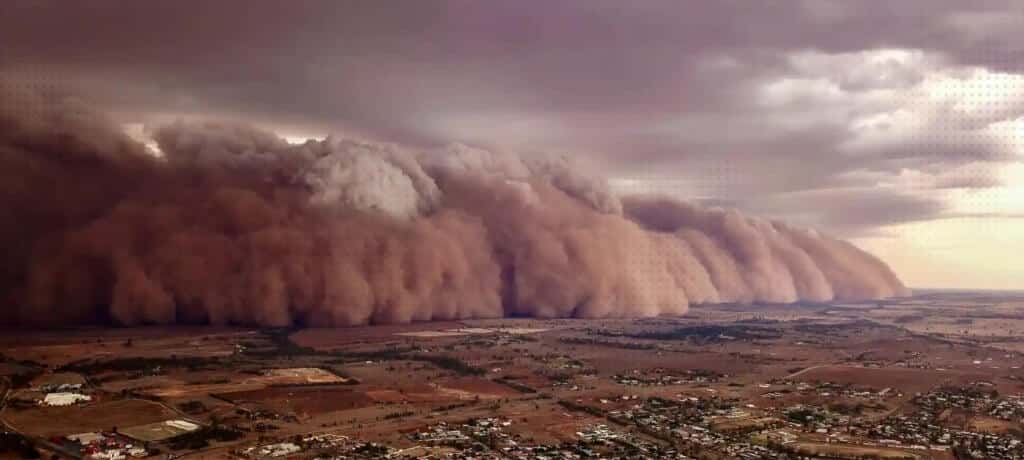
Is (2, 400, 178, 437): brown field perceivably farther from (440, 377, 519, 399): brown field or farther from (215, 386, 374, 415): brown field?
(440, 377, 519, 399): brown field

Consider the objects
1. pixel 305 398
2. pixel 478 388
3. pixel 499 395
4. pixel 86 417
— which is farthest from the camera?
pixel 478 388

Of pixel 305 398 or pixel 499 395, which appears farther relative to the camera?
pixel 499 395

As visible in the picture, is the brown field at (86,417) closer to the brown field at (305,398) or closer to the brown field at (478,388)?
the brown field at (305,398)

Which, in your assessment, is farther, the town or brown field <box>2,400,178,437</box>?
brown field <box>2,400,178,437</box>

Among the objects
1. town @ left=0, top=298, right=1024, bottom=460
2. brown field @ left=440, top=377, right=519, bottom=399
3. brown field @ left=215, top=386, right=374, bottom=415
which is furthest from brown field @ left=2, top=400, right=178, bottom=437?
brown field @ left=440, top=377, right=519, bottom=399

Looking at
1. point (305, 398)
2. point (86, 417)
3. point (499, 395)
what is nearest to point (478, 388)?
point (499, 395)

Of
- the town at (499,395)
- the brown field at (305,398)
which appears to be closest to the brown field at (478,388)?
the town at (499,395)

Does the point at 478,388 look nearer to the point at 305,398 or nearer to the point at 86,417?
the point at 305,398

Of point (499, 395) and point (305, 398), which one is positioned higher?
point (305, 398)

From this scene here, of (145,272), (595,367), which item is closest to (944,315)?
(595,367)

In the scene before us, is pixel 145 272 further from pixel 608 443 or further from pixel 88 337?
pixel 608 443

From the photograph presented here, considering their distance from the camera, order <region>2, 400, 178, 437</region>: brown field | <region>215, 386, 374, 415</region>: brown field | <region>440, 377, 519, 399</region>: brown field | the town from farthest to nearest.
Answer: <region>440, 377, 519, 399</region>: brown field < <region>215, 386, 374, 415</region>: brown field < <region>2, 400, 178, 437</region>: brown field < the town
